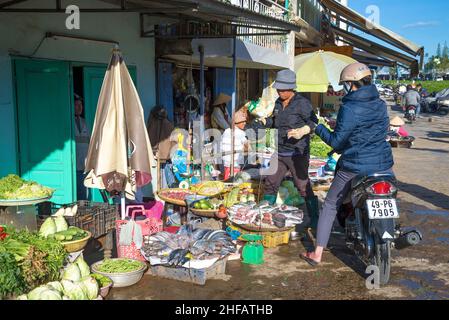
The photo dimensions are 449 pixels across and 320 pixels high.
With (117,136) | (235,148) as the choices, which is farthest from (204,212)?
(235,148)

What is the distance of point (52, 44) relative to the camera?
20.5ft

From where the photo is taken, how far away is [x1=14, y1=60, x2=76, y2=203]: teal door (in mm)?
6012

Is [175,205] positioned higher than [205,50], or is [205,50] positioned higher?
[205,50]

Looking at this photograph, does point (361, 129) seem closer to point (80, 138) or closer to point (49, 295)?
point (49, 295)

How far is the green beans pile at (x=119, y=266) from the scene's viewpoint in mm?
4703

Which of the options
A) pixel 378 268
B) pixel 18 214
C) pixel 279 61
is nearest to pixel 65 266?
pixel 18 214

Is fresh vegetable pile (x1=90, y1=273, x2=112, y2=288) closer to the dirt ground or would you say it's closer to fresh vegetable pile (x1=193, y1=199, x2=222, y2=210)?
the dirt ground

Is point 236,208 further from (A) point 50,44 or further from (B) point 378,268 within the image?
(A) point 50,44

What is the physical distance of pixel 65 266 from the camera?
457 cm

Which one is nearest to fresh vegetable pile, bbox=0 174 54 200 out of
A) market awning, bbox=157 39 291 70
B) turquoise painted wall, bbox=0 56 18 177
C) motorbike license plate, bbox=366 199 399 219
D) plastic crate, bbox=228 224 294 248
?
→ turquoise painted wall, bbox=0 56 18 177

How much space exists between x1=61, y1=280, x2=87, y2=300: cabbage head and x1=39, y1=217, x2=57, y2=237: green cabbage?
96 cm

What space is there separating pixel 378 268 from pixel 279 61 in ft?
30.0

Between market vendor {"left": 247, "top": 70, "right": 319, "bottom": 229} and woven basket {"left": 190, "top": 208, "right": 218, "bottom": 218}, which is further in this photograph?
woven basket {"left": 190, "top": 208, "right": 218, "bottom": 218}

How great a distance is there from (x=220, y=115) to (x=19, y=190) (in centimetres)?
663
